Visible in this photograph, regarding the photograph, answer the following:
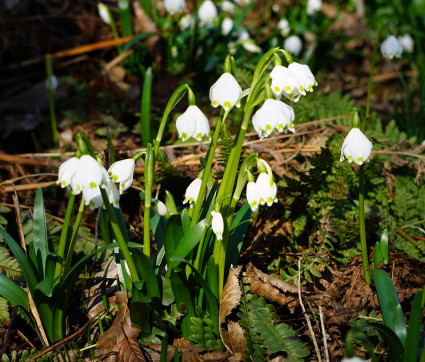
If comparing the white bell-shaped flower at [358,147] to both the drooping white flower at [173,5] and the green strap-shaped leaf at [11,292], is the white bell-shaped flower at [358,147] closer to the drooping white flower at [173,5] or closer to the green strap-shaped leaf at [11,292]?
the green strap-shaped leaf at [11,292]

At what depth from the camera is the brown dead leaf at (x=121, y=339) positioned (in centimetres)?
146

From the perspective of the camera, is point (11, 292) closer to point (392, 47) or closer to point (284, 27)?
point (392, 47)

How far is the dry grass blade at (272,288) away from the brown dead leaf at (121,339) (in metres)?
0.48

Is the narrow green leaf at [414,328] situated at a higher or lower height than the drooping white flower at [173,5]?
lower

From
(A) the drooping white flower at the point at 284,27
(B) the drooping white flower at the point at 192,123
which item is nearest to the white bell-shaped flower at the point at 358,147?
(B) the drooping white flower at the point at 192,123

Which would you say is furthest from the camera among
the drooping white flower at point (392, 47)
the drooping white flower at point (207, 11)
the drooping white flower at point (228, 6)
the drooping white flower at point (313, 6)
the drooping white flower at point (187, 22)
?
the drooping white flower at point (313, 6)

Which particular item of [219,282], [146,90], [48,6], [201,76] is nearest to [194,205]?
[219,282]

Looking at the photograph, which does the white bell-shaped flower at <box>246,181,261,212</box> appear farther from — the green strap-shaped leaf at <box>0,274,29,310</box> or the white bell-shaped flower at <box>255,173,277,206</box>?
the green strap-shaped leaf at <box>0,274,29,310</box>

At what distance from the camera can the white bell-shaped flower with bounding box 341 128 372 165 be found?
1.53m

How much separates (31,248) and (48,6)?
3.43m

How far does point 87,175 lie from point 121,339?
2.13 ft

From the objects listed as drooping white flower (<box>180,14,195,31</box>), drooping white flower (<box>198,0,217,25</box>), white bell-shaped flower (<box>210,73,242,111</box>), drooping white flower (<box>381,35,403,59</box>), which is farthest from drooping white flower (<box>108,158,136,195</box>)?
drooping white flower (<box>180,14,195,31</box>)

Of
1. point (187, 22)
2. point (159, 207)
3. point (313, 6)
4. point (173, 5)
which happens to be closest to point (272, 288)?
point (159, 207)

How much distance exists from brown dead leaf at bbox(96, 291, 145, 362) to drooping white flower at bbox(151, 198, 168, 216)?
320 mm
